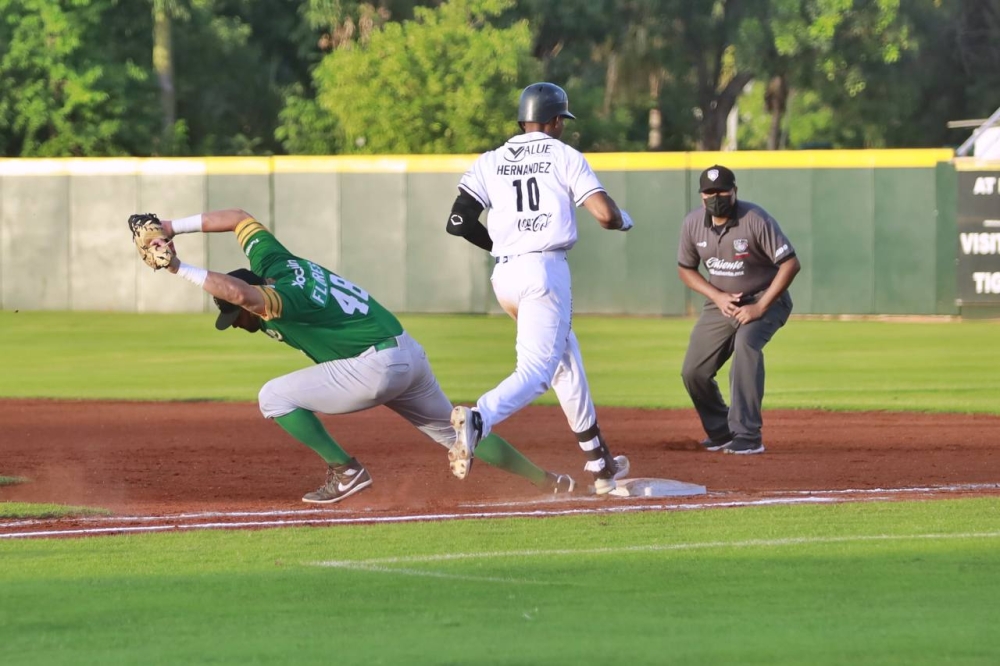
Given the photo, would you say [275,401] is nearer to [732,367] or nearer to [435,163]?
[732,367]

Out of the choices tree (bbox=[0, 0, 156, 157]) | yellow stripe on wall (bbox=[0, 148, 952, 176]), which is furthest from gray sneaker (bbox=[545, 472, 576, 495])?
tree (bbox=[0, 0, 156, 157])

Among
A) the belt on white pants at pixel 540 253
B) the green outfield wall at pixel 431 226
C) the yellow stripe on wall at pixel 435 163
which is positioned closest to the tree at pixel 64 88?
the yellow stripe on wall at pixel 435 163

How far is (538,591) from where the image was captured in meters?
5.80

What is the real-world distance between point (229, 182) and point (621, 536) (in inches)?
819

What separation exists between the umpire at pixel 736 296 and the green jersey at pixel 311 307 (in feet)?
10.3

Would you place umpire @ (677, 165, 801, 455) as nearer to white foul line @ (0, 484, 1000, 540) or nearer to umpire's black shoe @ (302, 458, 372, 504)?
white foul line @ (0, 484, 1000, 540)

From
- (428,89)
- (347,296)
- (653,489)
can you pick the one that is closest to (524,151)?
(347,296)

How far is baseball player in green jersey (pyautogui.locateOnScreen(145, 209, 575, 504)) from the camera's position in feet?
24.2

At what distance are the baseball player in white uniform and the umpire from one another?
234cm

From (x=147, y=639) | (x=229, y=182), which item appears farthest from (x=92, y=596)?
(x=229, y=182)

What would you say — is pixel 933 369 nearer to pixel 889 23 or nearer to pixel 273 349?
pixel 273 349

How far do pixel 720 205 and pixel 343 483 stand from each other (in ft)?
11.2

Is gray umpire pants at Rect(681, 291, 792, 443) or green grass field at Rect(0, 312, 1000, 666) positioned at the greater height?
gray umpire pants at Rect(681, 291, 792, 443)

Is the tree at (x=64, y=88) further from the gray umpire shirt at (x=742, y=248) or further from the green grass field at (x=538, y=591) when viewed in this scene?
the green grass field at (x=538, y=591)
